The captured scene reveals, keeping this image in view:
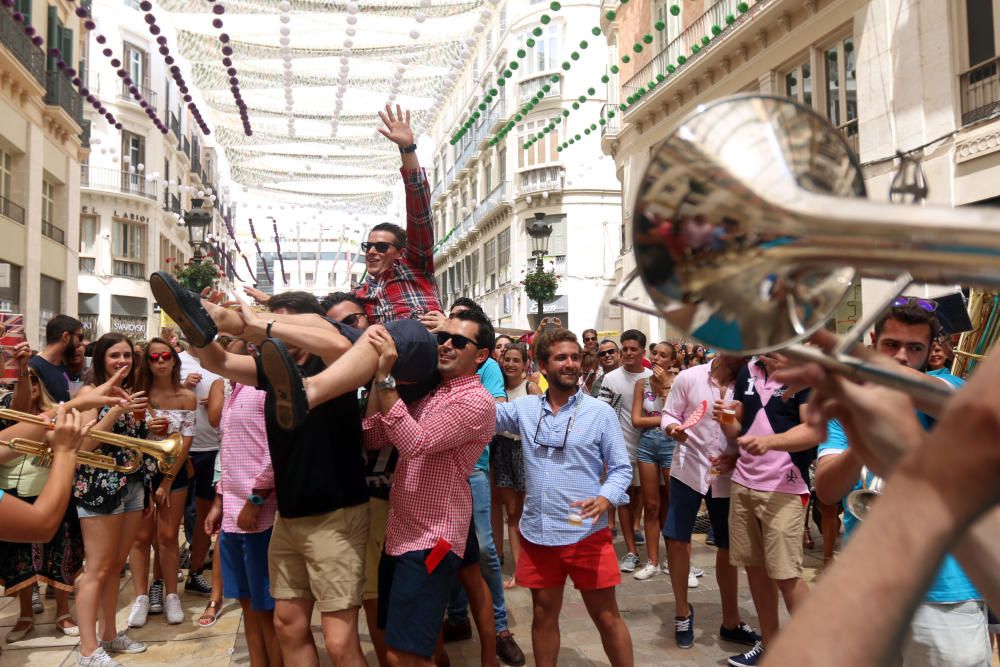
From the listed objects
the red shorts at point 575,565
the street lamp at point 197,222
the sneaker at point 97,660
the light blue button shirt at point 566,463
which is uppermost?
the street lamp at point 197,222

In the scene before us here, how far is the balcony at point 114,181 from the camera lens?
32469 millimetres

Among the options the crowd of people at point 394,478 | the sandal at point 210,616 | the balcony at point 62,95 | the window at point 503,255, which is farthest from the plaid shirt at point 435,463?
the window at point 503,255

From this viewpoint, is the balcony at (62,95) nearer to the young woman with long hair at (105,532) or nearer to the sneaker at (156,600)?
the sneaker at (156,600)

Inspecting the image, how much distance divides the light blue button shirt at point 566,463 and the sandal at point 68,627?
138 inches

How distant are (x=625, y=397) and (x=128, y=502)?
434 centimetres

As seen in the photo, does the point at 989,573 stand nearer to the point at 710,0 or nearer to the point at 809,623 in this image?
the point at 809,623

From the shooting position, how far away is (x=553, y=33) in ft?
117

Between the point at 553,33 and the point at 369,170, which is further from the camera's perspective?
the point at 553,33

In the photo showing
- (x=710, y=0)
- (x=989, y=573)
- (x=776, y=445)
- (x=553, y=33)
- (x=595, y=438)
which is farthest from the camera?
(x=553, y=33)

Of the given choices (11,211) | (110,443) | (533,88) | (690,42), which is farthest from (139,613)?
(533,88)

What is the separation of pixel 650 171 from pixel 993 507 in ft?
2.06

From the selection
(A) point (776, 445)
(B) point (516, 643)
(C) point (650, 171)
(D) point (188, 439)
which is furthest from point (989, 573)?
(D) point (188, 439)

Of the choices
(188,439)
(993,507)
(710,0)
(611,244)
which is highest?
(710,0)

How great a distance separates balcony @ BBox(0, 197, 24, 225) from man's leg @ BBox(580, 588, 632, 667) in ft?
62.7
